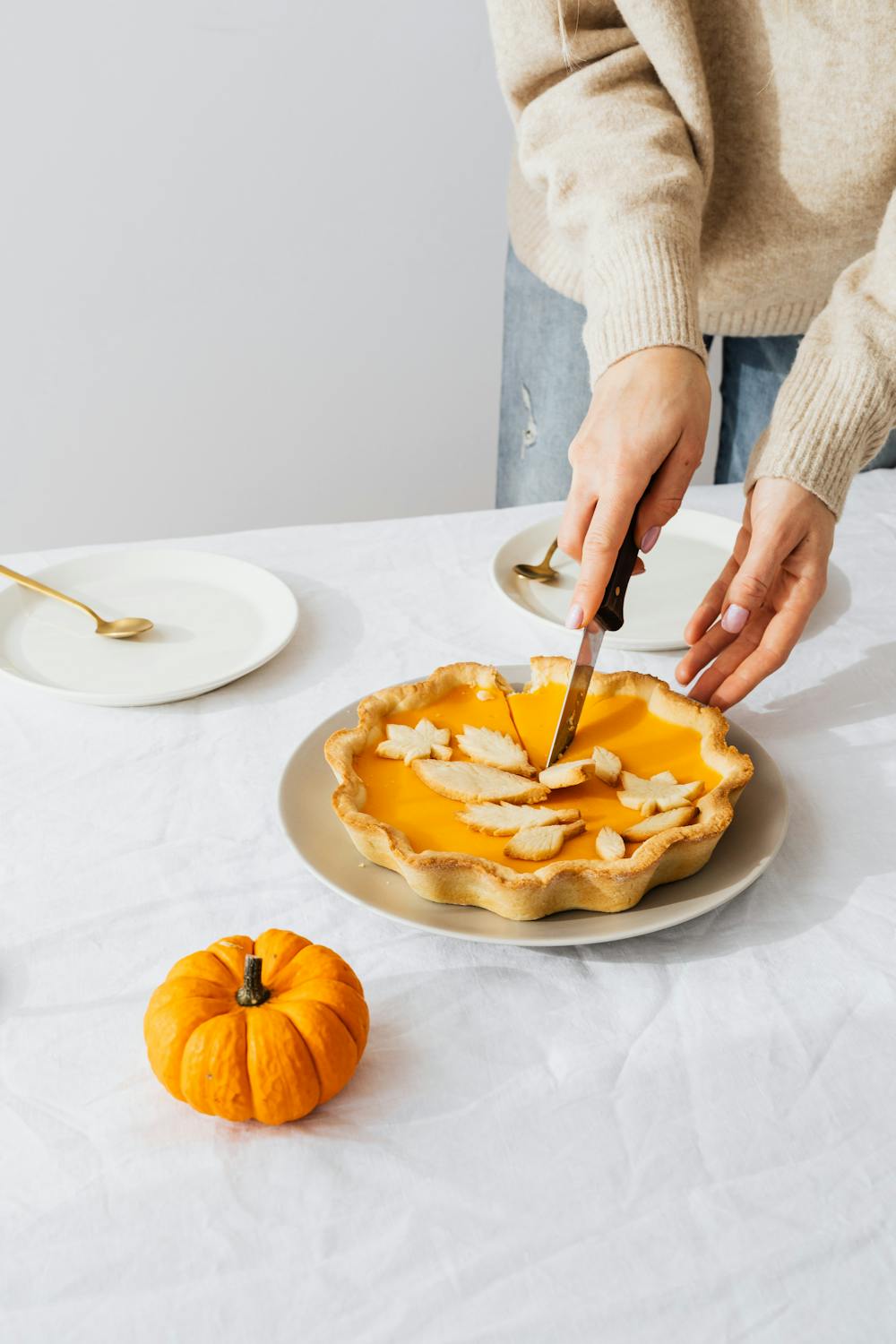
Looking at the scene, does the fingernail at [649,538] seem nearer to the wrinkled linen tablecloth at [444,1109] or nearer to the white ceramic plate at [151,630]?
the wrinkled linen tablecloth at [444,1109]

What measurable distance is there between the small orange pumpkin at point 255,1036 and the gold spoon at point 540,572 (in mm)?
798

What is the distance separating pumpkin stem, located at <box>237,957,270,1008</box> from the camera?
79 centimetres

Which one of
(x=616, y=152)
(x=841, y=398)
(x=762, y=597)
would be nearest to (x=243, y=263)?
(x=616, y=152)

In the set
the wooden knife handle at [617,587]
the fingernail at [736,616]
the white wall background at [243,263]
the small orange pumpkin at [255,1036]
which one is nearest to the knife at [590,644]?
the wooden knife handle at [617,587]

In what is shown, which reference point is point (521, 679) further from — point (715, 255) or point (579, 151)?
point (715, 255)

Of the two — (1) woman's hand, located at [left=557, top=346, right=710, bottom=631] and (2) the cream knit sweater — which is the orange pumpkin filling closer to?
(1) woman's hand, located at [left=557, top=346, right=710, bottom=631]

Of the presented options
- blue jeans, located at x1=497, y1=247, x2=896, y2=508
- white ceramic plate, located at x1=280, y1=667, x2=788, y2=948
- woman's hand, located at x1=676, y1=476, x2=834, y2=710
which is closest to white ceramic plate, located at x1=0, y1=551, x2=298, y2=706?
white ceramic plate, located at x1=280, y1=667, x2=788, y2=948

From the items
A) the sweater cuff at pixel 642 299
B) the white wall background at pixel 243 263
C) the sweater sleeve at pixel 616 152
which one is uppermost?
the sweater sleeve at pixel 616 152

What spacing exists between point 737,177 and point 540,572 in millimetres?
708

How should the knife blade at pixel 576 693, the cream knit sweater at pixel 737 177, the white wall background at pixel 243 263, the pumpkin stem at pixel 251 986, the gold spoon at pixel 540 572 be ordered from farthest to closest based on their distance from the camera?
1. the white wall background at pixel 243 263
2. the gold spoon at pixel 540 572
3. the cream knit sweater at pixel 737 177
4. the knife blade at pixel 576 693
5. the pumpkin stem at pixel 251 986

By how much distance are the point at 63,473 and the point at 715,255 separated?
7.55ft

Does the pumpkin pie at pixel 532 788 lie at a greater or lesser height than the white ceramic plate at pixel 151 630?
greater

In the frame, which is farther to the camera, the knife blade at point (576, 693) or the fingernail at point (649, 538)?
the fingernail at point (649, 538)

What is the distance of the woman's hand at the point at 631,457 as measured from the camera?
3.93 ft
